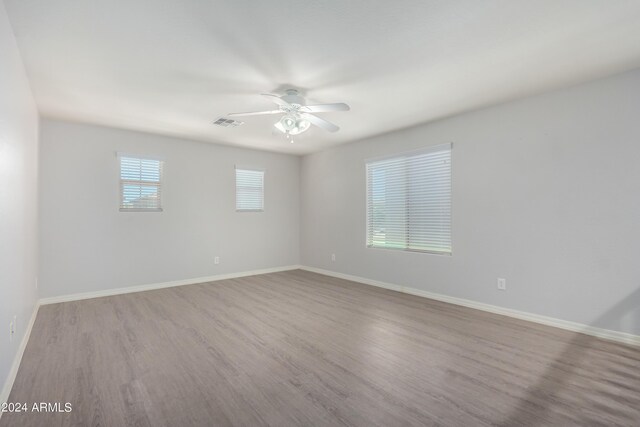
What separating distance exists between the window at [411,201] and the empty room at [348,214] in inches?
1.6

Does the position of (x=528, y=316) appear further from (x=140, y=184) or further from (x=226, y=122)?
(x=140, y=184)

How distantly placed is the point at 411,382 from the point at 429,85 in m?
2.74

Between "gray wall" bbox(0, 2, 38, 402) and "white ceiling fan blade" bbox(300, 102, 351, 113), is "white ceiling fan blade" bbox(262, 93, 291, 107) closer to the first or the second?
"white ceiling fan blade" bbox(300, 102, 351, 113)

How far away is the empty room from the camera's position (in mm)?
2008

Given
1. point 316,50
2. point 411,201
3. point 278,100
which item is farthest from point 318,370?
point 411,201

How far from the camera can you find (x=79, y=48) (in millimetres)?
2463

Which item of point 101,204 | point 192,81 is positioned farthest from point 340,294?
point 101,204

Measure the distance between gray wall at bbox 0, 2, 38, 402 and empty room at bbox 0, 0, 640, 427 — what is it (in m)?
0.04

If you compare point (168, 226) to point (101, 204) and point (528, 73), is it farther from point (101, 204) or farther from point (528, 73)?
point (528, 73)

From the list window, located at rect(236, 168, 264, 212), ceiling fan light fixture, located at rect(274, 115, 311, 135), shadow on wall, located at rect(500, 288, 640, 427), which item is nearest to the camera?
shadow on wall, located at rect(500, 288, 640, 427)

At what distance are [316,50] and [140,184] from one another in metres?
3.84

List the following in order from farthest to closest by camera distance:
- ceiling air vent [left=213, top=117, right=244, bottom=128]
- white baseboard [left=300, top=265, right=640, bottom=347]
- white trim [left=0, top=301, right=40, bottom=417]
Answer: ceiling air vent [left=213, top=117, right=244, bottom=128]
white baseboard [left=300, top=265, right=640, bottom=347]
white trim [left=0, top=301, right=40, bottom=417]

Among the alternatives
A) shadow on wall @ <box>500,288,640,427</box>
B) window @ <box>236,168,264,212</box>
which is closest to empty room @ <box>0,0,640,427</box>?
shadow on wall @ <box>500,288,640,427</box>

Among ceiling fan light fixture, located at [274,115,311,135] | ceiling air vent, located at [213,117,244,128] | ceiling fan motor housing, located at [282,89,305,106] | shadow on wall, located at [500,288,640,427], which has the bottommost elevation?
shadow on wall, located at [500,288,640,427]
